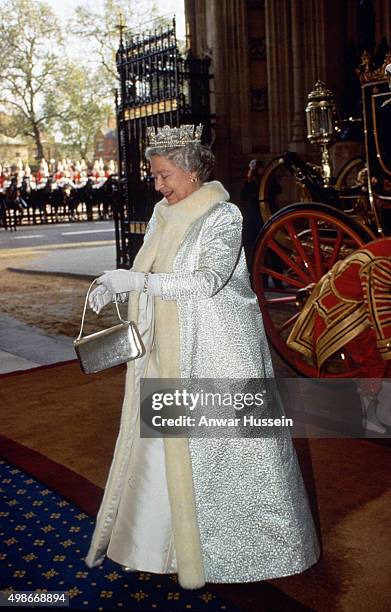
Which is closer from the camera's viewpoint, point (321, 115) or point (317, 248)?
point (317, 248)

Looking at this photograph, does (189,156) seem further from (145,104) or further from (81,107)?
(81,107)

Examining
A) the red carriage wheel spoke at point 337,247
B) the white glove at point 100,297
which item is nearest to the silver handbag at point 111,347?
the white glove at point 100,297

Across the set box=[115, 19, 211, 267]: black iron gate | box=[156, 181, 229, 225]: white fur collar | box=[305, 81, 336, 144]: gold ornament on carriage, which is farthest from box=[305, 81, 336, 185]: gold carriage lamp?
box=[115, 19, 211, 267]: black iron gate

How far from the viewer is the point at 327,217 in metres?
4.74

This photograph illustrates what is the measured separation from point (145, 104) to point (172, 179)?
8322 millimetres

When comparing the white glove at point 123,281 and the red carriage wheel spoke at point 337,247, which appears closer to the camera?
the white glove at point 123,281

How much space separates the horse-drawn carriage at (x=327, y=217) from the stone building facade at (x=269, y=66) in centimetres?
517

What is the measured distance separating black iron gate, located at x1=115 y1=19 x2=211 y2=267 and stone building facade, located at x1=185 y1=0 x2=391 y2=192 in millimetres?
356

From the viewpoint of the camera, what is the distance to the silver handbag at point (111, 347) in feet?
8.42

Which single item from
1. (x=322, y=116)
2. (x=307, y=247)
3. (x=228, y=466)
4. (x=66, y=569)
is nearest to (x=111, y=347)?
(x=228, y=466)

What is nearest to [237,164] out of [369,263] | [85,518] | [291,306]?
[291,306]

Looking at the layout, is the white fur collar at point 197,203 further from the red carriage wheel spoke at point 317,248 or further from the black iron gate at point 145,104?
the black iron gate at point 145,104

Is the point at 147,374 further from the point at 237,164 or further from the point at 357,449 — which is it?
the point at 237,164
